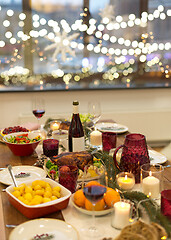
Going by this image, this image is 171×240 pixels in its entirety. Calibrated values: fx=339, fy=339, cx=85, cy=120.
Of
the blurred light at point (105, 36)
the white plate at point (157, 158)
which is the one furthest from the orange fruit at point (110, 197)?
the blurred light at point (105, 36)

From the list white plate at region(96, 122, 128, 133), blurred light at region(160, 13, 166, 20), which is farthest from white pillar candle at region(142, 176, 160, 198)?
blurred light at region(160, 13, 166, 20)

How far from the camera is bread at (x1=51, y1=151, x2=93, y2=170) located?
1455 mm

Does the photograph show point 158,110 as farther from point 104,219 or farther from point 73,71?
point 104,219

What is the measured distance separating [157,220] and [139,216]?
0.22 feet

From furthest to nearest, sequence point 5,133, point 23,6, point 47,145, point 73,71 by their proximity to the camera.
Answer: point 73,71 < point 23,6 < point 5,133 < point 47,145

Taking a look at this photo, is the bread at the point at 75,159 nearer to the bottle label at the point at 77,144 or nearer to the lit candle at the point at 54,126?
the bottle label at the point at 77,144

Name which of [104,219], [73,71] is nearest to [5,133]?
[104,219]

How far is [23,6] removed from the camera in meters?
3.31

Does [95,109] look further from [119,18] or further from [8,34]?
[119,18]

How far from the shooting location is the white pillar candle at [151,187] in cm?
125

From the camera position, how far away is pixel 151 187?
125 cm

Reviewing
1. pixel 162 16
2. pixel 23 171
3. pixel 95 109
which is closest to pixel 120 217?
pixel 23 171

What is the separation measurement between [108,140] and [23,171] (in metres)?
0.50

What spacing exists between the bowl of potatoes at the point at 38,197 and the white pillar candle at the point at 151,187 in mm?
291
